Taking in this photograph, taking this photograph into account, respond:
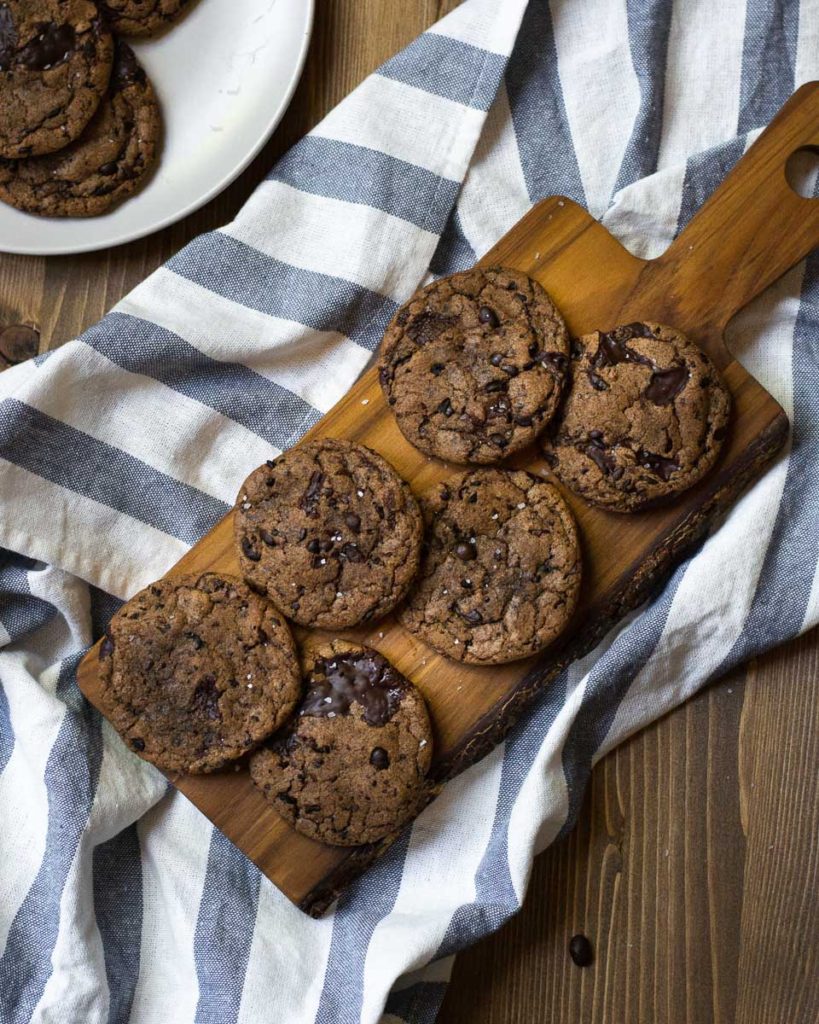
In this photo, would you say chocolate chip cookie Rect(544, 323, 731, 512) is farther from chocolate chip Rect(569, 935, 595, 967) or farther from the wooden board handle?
chocolate chip Rect(569, 935, 595, 967)

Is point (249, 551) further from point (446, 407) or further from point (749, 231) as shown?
point (749, 231)

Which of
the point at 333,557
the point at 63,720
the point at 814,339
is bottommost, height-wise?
the point at 63,720

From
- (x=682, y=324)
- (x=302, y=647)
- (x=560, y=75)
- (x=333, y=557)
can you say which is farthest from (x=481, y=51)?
(x=302, y=647)

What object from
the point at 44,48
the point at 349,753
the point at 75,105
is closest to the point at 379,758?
the point at 349,753

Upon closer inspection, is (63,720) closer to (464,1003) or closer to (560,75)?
(464,1003)

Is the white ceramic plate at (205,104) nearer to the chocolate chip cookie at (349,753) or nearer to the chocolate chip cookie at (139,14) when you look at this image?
the chocolate chip cookie at (139,14)

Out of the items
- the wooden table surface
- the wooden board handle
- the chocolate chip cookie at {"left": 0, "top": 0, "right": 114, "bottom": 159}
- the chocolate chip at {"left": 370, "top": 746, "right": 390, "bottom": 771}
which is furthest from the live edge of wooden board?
the chocolate chip cookie at {"left": 0, "top": 0, "right": 114, "bottom": 159}

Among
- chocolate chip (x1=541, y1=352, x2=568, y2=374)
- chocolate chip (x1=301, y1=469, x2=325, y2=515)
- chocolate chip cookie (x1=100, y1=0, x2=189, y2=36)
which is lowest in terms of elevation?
chocolate chip (x1=301, y1=469, x2=325, y2=515)

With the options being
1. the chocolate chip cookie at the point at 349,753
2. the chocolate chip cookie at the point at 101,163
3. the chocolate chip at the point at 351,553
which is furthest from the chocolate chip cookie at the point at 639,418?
the chocolate chip cookie at the point at 101,163
